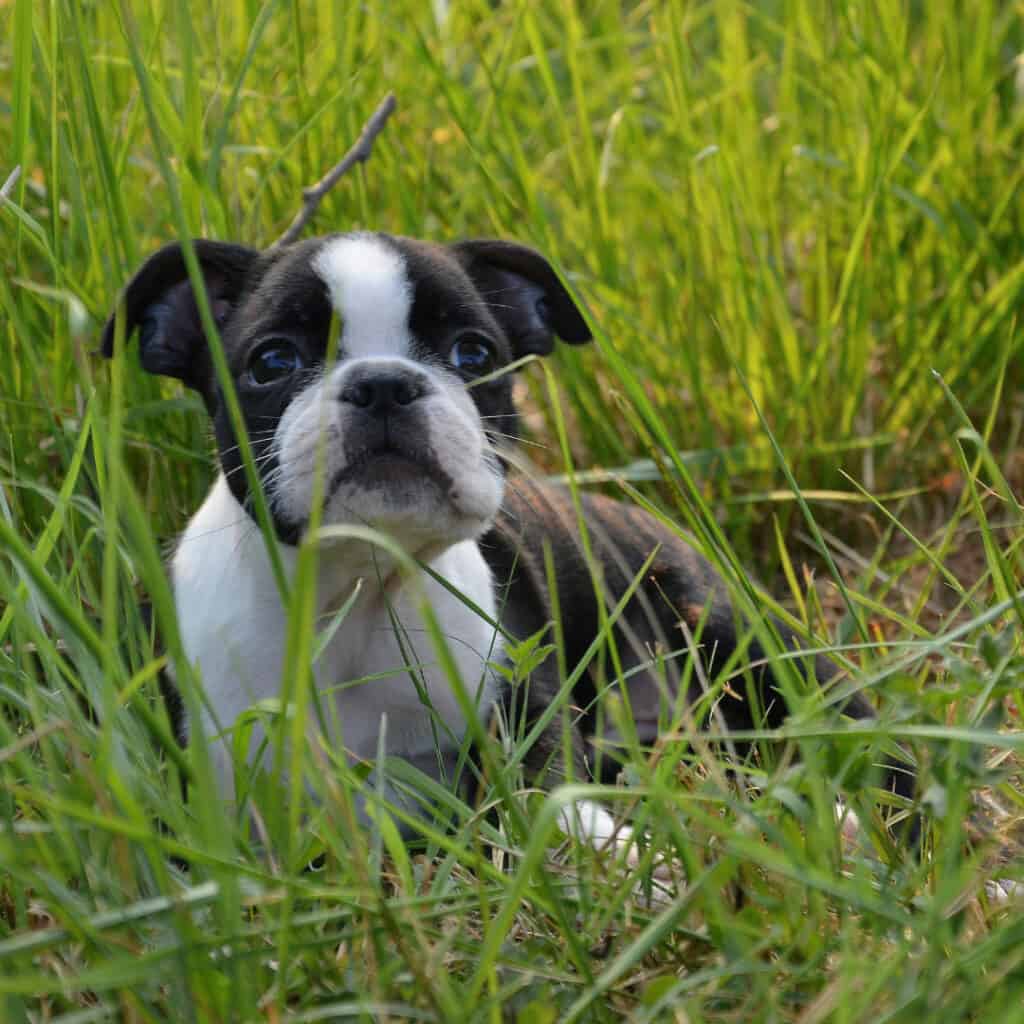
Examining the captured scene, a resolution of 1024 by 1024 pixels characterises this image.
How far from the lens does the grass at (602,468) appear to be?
A: 5.08ft

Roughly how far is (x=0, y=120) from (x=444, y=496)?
202 centimetres

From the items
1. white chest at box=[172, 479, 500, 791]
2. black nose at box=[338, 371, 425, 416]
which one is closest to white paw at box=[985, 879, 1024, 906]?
white chest at box=[172, 479, 500, 791]

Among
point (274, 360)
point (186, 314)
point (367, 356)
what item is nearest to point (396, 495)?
point (367, 356)

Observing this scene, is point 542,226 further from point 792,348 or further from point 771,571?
point 771,571

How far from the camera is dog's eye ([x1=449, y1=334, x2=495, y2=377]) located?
2.80 meters

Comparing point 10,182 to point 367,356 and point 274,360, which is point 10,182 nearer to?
point 274,360

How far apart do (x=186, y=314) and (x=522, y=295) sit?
28.2 inches

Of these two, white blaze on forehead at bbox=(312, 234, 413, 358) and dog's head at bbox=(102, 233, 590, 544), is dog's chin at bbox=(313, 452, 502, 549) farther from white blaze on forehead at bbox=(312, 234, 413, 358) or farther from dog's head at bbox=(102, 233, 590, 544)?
white blaze on forehead at bbox=(312, 234, 413, 358)

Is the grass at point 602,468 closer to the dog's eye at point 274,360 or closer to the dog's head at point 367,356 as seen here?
the dog's head at point 367,356

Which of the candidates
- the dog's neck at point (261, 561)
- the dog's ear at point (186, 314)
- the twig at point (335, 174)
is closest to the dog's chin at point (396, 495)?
the dog's neck at point (261, 561)

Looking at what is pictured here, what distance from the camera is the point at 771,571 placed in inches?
150

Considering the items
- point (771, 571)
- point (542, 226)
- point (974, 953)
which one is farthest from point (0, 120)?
point (974, 953)

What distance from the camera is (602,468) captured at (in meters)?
3.88

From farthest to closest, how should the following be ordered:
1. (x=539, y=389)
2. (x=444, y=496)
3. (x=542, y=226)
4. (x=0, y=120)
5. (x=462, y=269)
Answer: (x=539, y=389)
(x=0, y=120)
(x=542, y=226)
(x=462, y=269)
(x=444, y=496)
